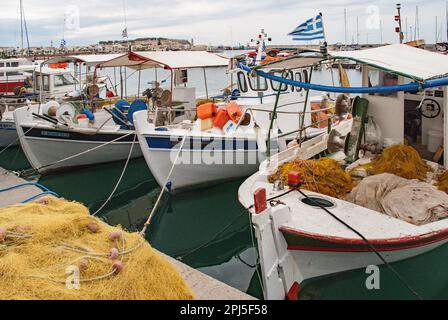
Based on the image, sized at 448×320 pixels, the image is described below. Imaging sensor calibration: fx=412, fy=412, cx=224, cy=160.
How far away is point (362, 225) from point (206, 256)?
3572 millimetres

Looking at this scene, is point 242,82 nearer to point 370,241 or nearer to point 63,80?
point 370,241

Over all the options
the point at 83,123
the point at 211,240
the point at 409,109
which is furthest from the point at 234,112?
the point at 83,123

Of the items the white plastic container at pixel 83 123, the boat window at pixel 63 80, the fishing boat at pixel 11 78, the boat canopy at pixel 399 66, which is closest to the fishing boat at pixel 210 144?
the boat canopy at pixel 399 66

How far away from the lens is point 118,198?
36.9 feet

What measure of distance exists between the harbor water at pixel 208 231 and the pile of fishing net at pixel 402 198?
78 cm

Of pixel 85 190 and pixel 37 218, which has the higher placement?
pixel 37 218

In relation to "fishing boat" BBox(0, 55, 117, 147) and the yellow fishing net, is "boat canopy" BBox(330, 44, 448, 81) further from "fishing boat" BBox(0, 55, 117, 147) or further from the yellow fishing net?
"fishing boat" BBox(0, 55, 117, 147)

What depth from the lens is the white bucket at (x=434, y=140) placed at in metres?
7.23

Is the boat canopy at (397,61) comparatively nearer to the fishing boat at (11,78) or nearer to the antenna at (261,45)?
the antenna at (261,45)
